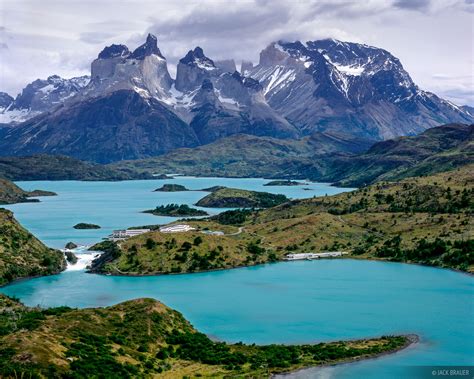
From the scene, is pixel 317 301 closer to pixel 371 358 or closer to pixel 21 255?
pixel 371 358

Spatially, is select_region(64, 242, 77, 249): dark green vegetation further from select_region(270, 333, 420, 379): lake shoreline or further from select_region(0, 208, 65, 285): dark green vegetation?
select_region(270, 333, 420, 379): lake shoreline

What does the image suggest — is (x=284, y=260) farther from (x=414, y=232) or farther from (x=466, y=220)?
(x=466, y=220)

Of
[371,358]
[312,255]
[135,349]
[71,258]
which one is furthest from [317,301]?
[71,258]

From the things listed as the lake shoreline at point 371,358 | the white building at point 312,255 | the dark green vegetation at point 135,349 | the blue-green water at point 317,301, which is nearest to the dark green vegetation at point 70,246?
the blue-green water at point 317,301

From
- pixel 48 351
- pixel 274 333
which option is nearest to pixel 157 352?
pixel 48 351

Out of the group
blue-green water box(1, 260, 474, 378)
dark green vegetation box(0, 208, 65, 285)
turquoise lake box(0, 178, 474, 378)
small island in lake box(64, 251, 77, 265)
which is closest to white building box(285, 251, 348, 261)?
blue-green water box(1, 260, 474, 378)

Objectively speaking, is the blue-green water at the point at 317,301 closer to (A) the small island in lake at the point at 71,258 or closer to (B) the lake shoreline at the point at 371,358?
(B) the lake shoreline at the point at 371,358
